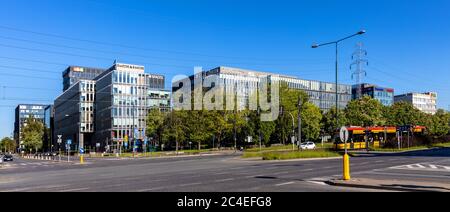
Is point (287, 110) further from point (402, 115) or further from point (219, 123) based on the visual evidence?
point (402, 115)

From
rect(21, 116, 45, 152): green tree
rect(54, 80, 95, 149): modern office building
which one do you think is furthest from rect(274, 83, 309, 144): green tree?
rect(21, 116, 45, 152): green tree

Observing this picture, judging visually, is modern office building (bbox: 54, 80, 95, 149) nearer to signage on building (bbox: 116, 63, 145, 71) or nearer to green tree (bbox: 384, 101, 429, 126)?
signage on building (bbox: 116, 63, 145, 71)

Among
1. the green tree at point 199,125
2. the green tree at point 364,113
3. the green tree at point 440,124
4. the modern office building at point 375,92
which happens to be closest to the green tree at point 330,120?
the green tree at point 364,113

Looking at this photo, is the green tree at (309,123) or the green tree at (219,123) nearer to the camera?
the green tree at (219,123)

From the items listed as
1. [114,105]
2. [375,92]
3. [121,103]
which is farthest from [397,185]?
[375,92]

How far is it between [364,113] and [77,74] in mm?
109489

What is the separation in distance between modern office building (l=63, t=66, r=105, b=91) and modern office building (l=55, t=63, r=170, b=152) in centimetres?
1559

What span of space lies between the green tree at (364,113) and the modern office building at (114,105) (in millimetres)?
51871

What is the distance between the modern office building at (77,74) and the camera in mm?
160125

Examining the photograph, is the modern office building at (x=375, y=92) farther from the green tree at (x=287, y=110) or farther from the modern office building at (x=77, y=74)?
the modern office building at (x=77, y=74)
